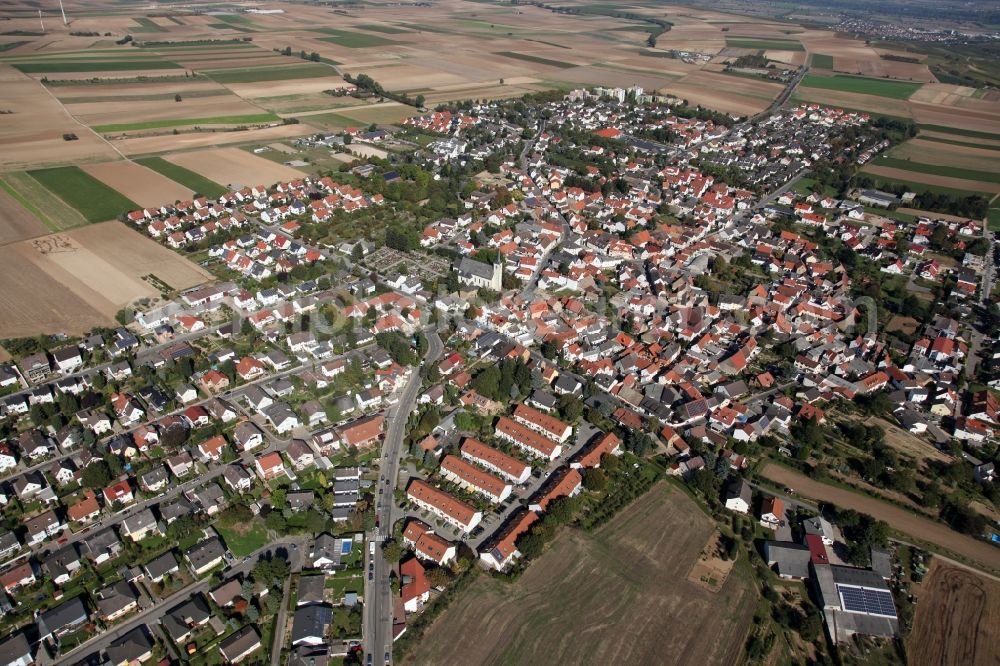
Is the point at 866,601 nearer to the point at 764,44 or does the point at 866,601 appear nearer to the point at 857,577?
the point at 857,577

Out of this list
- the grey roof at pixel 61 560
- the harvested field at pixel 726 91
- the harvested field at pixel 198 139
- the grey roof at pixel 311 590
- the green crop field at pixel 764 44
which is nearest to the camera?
the grey roof at pixel 311 590

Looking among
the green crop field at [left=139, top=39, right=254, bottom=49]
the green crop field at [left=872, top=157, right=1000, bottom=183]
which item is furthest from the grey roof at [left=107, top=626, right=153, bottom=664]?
the green crop field at [left=139, top=39, right=254, bottom=49]

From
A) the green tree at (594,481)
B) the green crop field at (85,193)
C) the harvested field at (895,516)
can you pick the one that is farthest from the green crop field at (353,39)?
the harvested field at (895,516)

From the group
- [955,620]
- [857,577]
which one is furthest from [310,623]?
[955,620]

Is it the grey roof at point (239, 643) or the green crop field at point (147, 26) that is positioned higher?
the green crop field at point (147, 26)

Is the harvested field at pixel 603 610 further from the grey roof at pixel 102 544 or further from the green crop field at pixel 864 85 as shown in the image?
the green crop field at pixel 864 85

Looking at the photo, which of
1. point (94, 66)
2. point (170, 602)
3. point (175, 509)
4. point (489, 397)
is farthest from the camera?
point (94, 66)
